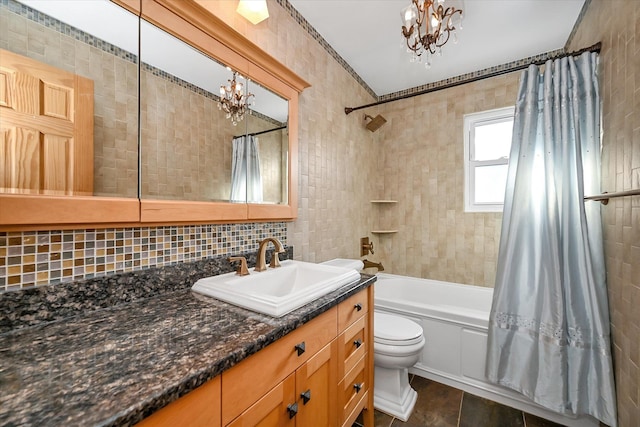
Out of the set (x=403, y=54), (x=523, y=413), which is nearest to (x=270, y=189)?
(x=403, y=54)

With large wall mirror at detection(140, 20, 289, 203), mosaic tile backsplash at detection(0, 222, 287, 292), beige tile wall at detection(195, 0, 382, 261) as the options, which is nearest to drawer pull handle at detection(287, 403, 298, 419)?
mosaic tile backsplash at detection(0, 222, 287, 292)

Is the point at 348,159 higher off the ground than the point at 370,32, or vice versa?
the point at 370,32

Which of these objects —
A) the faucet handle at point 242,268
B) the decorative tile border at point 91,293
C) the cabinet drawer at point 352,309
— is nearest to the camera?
the decorative tile border at point 91,293

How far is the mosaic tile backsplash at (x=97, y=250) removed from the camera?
2.51 feet

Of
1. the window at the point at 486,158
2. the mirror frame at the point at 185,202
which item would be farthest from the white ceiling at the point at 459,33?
the mirror frame at the point at 185,202

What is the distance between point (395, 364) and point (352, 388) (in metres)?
0.50

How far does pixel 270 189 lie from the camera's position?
5.20ft

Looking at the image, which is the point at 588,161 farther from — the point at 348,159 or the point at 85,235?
the point at 85,235

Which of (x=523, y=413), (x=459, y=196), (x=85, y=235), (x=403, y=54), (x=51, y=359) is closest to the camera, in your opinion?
(x=51, y=359)

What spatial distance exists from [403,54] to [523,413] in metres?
2.80

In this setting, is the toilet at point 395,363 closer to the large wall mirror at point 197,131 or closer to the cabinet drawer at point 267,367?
the cabinet drawer at point 267,367

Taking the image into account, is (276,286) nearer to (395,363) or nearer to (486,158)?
(395,363)

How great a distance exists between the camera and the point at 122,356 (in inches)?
24.8

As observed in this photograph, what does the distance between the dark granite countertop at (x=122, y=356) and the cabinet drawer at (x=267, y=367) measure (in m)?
0.05
